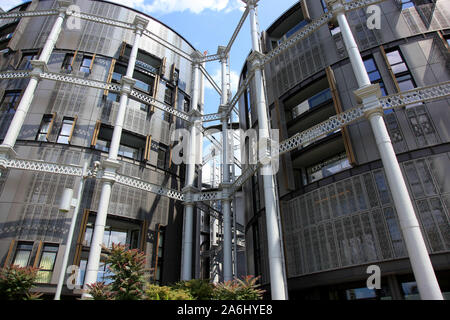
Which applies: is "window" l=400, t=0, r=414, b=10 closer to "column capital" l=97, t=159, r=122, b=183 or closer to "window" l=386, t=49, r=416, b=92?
"window" l=386, t=49, r=416, b=92

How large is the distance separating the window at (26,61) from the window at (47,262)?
624 inches

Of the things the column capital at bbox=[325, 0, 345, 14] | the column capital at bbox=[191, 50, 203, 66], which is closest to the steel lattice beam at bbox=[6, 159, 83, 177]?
the column capital at bbox=[191, 50, 203, 66]

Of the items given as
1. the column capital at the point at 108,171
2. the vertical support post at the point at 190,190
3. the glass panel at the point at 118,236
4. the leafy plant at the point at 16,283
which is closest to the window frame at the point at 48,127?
the column capital at the point at 108,171

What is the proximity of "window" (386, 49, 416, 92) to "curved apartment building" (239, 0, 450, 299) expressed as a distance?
6cm

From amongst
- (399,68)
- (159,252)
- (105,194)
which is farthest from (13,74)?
(399,68)

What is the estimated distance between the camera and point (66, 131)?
2180 cm

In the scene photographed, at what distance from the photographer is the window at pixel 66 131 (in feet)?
70.2

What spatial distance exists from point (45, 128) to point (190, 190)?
38.6 feet

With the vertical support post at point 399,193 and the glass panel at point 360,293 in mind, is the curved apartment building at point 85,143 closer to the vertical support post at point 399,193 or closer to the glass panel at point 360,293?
the glass panel at point 360,293

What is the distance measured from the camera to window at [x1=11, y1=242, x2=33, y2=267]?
17234 mm

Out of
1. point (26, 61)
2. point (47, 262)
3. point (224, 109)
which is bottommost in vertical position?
point (47, 262)

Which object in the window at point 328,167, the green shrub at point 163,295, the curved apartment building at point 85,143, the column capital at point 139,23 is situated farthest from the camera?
the column capital at point 139,23

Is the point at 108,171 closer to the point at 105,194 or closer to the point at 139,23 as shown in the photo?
the point at 105,194
